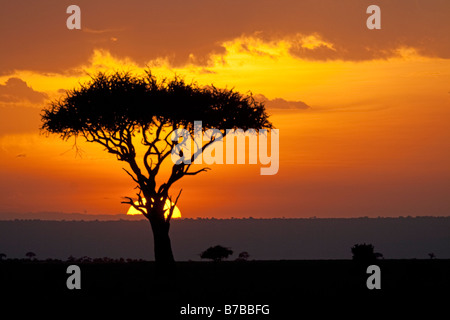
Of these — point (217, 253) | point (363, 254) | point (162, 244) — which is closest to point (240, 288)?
point (162, 244)

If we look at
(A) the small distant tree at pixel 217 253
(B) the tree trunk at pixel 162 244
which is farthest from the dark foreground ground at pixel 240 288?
(A) the small distant tree at pixel 217 253

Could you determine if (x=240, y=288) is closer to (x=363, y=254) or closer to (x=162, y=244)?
(x=162, y=244)

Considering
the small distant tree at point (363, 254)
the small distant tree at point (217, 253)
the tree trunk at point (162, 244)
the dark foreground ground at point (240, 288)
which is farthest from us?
the small distant tree at point (217, 253)

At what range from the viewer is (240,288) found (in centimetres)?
3888

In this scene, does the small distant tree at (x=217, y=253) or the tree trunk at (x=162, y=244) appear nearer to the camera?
the tree trunk at (x=162, y=244)

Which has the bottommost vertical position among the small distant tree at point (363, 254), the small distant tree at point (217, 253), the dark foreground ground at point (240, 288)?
the dark foreground ground at point (240, 288)

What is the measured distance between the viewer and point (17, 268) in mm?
50906

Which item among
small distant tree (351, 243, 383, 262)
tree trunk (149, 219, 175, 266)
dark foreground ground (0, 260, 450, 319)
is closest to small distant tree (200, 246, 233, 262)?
dark foreground ground (0, 260, 450, 319)

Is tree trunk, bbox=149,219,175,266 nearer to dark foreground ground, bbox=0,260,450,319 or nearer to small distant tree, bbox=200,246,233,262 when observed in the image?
dark foreground ground, bbox=0,260,450,319

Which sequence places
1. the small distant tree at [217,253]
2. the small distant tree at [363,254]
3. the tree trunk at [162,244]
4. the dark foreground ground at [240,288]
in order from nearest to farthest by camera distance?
1. the dark foreground ground at [240,288]
2. the tree trunk at [162,244]
3. the small distant tree at [363,254]
4. the small distant tree at [217,253]

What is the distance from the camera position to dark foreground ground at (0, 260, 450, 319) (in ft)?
104

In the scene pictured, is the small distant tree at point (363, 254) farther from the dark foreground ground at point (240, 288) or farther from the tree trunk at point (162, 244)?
the tree trunk at point (162, 244)

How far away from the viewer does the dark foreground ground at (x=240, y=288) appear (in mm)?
31562
